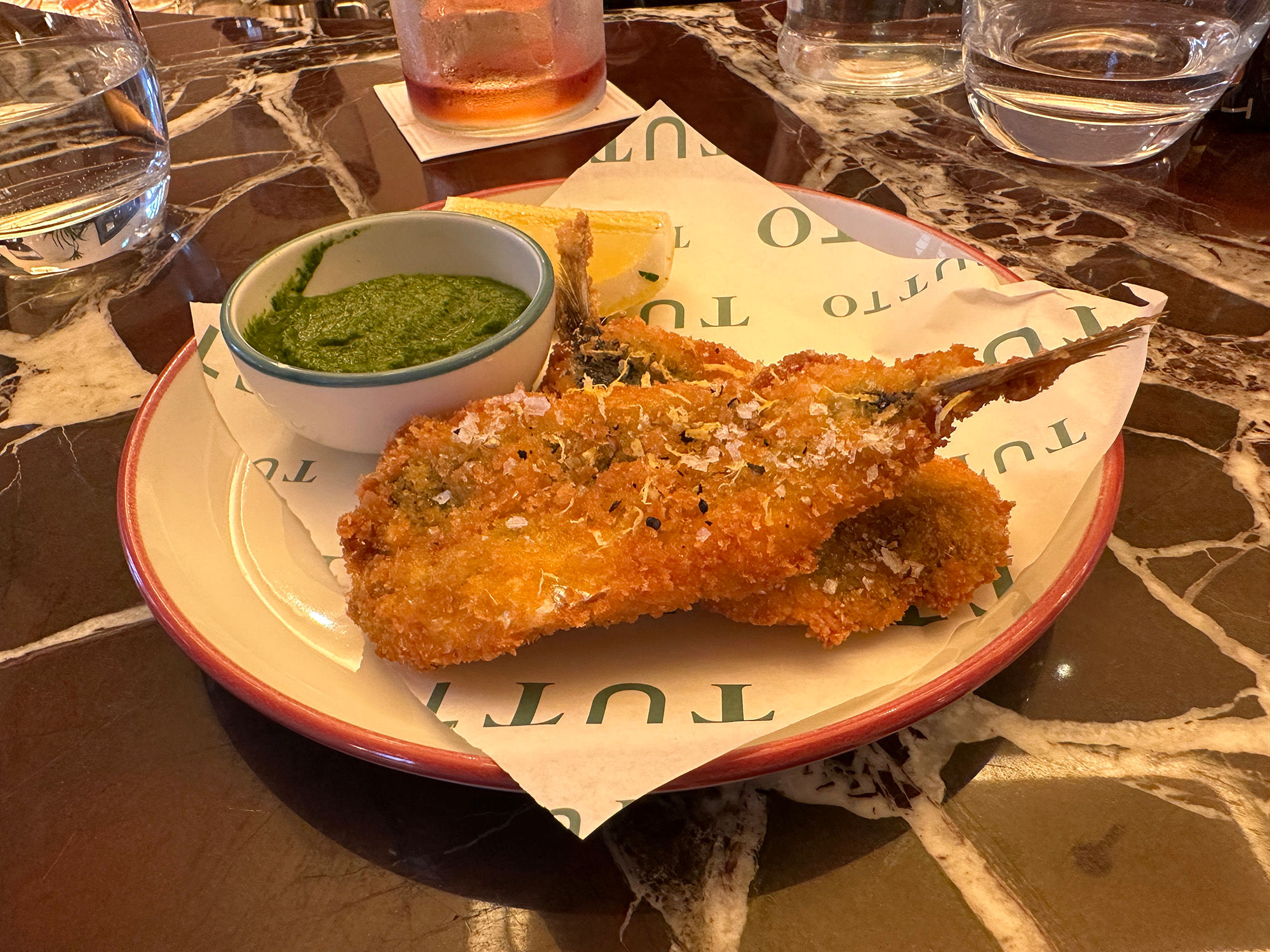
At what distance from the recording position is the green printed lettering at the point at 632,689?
1.17 metres

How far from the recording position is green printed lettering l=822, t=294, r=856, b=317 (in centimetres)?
194

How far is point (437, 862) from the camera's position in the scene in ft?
3.72

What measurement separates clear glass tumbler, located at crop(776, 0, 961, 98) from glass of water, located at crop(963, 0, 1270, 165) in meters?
0.39

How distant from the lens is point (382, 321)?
1.70m

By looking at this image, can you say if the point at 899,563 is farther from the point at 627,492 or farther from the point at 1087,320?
the point at 1087,320

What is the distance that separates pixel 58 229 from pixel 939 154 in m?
2.70

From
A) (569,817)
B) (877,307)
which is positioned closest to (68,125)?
(877,307)

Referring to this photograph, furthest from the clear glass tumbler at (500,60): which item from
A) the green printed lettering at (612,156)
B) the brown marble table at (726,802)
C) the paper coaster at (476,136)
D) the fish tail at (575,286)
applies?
the brown marble table at (726,802)

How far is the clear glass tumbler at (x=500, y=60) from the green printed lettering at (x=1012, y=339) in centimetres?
182

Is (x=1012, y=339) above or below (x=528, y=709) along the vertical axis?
above

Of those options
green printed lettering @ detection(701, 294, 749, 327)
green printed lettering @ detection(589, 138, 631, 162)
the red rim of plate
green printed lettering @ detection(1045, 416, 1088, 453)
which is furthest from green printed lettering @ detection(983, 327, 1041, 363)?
green printed lettering @ detection(589, 138, 631, 162)

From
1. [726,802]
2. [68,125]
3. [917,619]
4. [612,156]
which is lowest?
[726,802]

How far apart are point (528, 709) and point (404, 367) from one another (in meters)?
0.70

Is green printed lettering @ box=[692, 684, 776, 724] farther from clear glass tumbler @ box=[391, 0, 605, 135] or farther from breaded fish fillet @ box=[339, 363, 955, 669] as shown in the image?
clear glass tumbler @ box=[391, 0, 605, 135]
